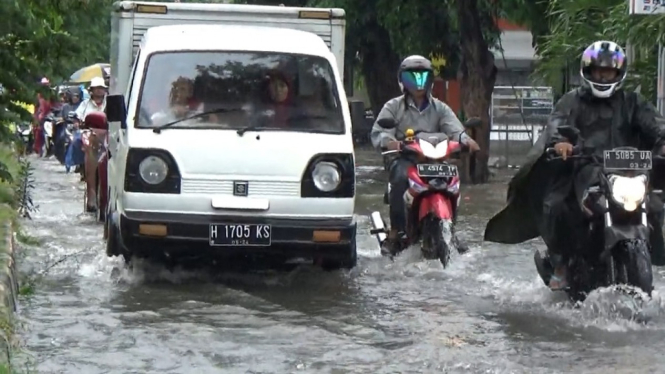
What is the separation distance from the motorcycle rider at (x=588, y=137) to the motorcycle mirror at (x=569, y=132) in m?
0.08

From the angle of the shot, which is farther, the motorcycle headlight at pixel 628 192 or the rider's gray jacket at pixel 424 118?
the rider's gray jacket at pixel 424 118

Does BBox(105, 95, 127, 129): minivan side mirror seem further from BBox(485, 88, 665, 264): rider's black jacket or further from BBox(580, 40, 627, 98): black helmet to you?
BBox(580, 40, 627, 98): black helmet

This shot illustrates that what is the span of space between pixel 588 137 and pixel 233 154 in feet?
8.28

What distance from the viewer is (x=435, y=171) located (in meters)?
11.4

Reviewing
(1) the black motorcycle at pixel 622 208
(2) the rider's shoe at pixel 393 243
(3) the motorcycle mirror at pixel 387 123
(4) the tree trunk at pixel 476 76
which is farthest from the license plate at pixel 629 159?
(4) the tree trunk at pixel 476 76

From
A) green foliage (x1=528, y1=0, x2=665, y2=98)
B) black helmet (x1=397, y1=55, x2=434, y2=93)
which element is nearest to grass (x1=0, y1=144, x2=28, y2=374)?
black helmet (x1=397, y1=55, x2=434, y2=93)

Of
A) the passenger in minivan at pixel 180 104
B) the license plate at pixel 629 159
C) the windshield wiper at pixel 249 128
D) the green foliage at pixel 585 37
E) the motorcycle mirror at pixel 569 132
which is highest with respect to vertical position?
the green foliage at pixel 585 37

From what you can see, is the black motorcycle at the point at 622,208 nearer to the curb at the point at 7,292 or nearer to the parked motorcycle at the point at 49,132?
the curb at the point at 7,292

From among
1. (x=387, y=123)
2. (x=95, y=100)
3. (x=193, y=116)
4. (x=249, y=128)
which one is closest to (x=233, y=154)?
(x=249, y=128)

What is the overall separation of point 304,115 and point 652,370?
4.18 m

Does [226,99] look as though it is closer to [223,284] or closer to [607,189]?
[223,284]

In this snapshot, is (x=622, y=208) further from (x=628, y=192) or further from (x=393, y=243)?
(x=393, y=243)

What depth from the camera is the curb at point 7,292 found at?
25.1 ft

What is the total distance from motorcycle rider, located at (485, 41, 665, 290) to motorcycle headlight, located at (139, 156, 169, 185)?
8.20 feet
